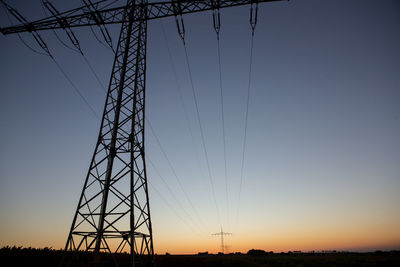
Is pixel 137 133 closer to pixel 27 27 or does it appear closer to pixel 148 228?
pixel 148 228

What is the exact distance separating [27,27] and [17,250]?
19447 mm

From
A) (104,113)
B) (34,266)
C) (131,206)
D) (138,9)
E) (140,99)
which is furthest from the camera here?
(34,266)

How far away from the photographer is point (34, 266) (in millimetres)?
18047

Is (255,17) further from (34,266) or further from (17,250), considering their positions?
(17,250)

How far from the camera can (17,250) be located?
1988 centimetres

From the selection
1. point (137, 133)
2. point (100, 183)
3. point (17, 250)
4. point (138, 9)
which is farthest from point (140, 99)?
point (17, 250)

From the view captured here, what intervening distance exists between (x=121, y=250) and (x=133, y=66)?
10322mm

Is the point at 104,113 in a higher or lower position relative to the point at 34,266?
higher

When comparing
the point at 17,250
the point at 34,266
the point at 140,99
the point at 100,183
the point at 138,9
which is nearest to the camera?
the point at 100,183

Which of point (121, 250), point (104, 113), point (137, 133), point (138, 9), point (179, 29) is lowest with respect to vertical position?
point (121, 250)

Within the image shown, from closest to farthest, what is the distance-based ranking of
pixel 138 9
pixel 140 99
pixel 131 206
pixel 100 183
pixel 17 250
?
1. pixel 131 206
2. pixel 100 183
3. pixel 140 99
4. pixel 138 9
5. pixel 17 250

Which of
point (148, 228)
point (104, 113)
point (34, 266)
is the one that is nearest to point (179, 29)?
point (104, 113)

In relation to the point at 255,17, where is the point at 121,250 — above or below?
below

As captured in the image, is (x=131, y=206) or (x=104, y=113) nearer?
(x=131, y=206)
